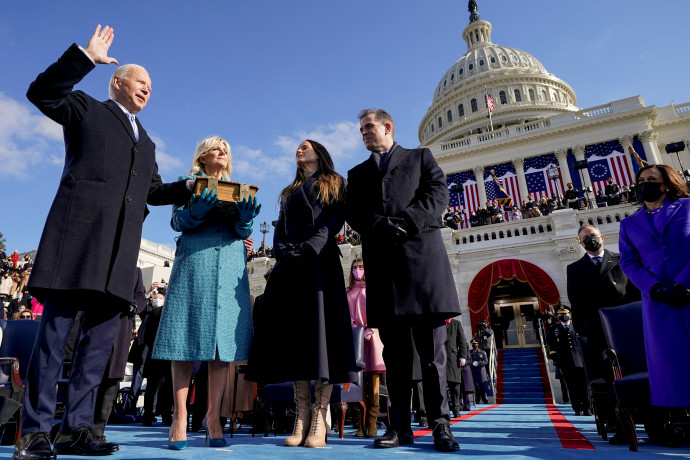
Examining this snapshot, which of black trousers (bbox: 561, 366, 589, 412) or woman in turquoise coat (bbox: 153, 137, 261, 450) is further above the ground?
woman in turquoise coat (bbox: 153, 137, 261, 450)

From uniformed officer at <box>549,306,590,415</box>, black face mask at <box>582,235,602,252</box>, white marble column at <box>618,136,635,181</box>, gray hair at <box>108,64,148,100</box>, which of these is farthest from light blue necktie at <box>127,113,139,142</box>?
white marble column at <box>618,136,635,181</box>

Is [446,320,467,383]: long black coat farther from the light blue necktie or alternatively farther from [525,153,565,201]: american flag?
[525,153,565,201]: american flag

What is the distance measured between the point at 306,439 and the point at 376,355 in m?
2.01

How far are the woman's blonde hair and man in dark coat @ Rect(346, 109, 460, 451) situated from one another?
3.10ft

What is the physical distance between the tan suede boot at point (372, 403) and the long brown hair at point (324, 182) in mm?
2264

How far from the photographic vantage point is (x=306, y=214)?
9.90 feet

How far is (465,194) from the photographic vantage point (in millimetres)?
31609

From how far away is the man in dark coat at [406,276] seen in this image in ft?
8.82

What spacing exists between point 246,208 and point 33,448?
5.30ft

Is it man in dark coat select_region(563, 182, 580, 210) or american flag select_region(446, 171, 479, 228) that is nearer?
man in dark coat select_region(563, 182, 580, 210)

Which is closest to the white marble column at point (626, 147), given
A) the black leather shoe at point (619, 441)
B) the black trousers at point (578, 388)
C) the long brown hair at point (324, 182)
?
the black trousers at point (578, 388)

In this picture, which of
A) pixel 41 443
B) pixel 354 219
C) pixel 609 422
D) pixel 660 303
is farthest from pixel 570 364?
pixel 41 443

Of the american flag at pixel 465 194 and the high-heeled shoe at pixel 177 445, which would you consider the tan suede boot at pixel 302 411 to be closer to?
the high-heeled shoe at pixel 177 445

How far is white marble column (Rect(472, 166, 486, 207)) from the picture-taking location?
31.4m
